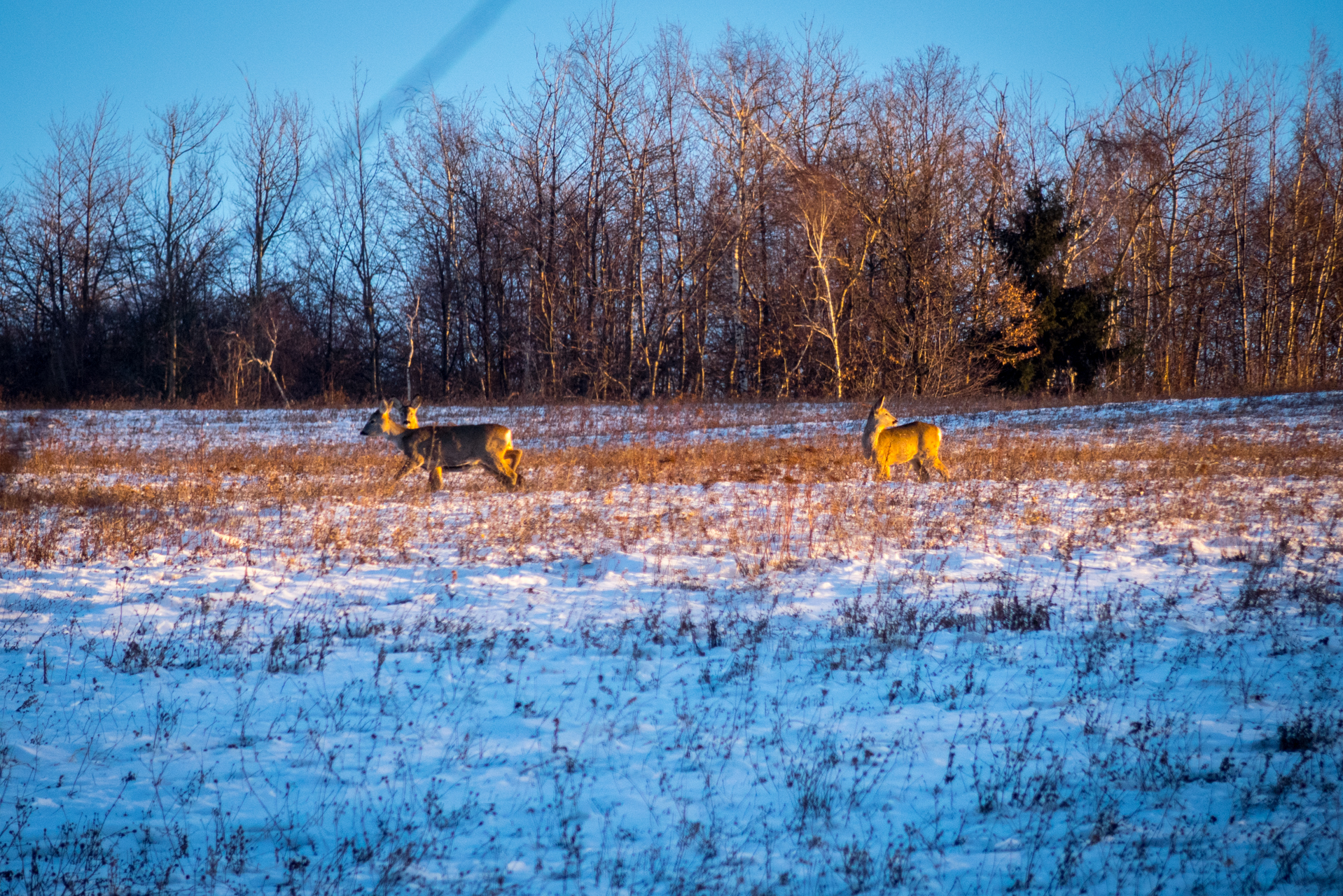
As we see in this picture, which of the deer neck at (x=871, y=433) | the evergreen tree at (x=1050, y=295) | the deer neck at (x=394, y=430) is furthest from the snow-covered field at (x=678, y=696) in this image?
the evergreen tree at (x=1050, y=295)

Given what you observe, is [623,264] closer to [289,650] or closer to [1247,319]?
[1247,319]

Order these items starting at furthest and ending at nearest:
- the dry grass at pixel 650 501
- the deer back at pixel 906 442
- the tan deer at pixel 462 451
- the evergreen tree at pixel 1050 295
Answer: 1. the evergreen tree at pixel 1050 295
2. the deer back at pixel 906 442
3. the tan deer at pixel 462 451
4. the dry grass at pixel 650 501

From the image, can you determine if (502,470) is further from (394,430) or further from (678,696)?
(678,696)

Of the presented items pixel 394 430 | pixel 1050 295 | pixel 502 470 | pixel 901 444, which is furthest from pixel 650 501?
pixel 1050 295

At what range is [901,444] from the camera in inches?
556

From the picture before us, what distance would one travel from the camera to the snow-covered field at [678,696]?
3.72 meters

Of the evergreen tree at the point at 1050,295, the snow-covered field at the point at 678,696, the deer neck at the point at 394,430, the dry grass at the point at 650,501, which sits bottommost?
the snow-covered field at the point at 678,696

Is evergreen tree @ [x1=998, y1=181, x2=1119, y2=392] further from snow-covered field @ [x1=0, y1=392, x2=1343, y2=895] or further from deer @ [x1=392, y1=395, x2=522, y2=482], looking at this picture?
deer @ [x1=392, y1=395, x2=522, y2=482]

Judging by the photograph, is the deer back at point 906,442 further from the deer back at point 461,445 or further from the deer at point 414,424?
the deer back at point 461,445

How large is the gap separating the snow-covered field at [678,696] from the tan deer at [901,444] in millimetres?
2423

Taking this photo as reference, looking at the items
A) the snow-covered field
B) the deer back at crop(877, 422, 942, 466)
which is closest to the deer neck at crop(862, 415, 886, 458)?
the deer back at crop(877, 422, 942, 466)

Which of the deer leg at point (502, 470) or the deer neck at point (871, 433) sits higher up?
the deer neck at point (871, 433)

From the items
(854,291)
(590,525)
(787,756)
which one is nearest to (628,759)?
(787,756)

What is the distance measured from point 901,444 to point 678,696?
31.6ft
